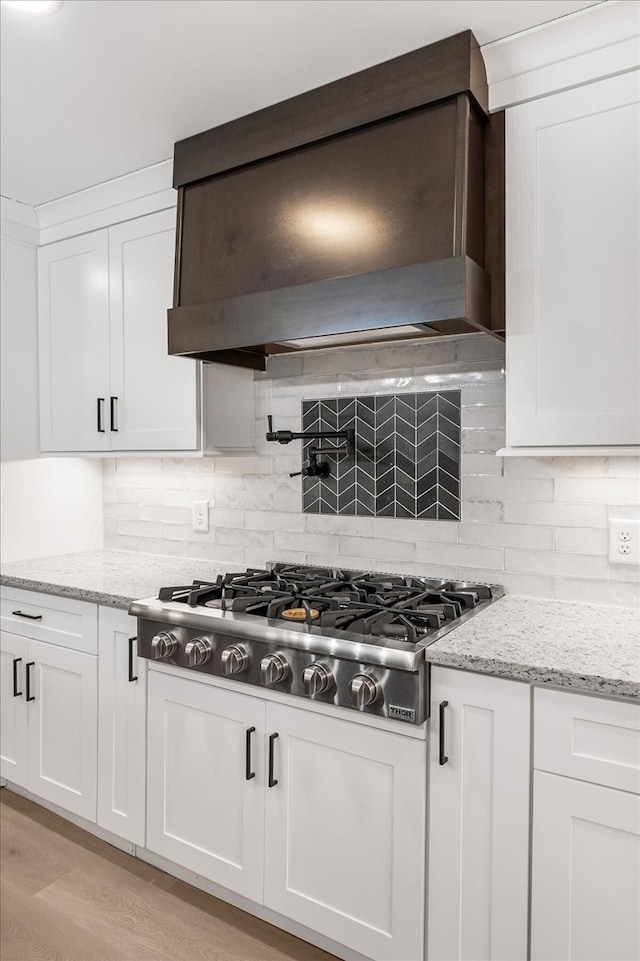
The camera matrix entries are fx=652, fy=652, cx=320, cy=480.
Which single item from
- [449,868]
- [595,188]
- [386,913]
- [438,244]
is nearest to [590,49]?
[595,188]

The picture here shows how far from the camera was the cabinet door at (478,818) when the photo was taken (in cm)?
144

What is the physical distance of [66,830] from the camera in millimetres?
2400

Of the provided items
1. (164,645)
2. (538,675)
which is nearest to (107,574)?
(164,645)

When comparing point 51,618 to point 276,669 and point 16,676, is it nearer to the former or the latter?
point 16,676

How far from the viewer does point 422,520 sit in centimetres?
223

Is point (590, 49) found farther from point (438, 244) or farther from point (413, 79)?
point (438, 244)

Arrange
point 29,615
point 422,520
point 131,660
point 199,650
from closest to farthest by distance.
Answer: point 199,650, point 131,660, point 422,520, point 29,615

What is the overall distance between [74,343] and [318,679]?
1.85 metres

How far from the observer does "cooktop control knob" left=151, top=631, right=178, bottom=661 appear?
6.34 feet

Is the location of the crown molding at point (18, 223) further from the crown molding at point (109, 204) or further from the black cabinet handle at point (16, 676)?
the black cabinet handle at point (16, 676)

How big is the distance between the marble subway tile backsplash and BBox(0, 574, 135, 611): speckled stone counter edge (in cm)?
62

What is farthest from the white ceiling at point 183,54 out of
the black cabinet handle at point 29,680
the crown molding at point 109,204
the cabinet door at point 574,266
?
the black cabinet handle at point 29,680

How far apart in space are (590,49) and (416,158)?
1.58 ft

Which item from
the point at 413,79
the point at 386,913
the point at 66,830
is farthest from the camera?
A: the point at 66,830
